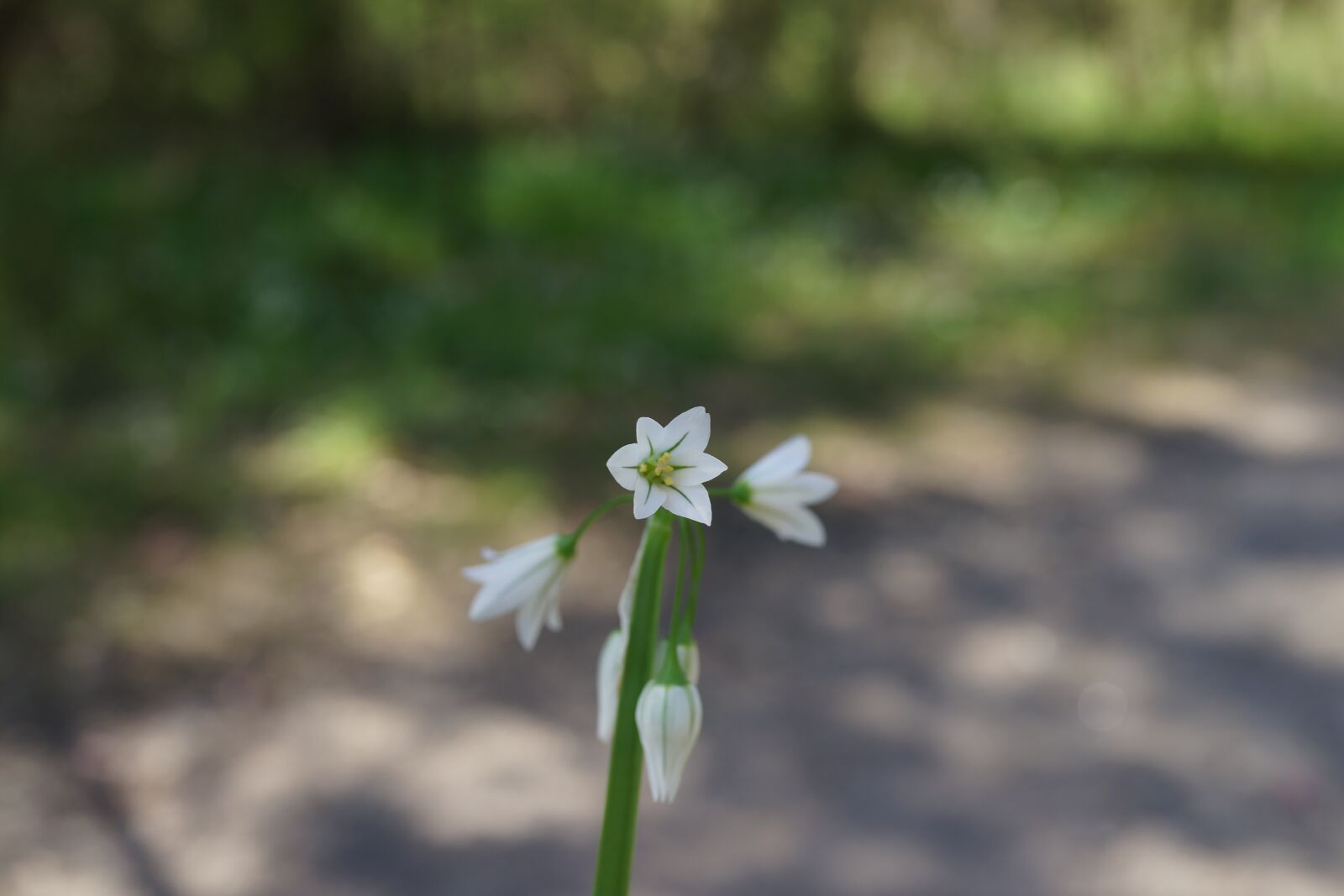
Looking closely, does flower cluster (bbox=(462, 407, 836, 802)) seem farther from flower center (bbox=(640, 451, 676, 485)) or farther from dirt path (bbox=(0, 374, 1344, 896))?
dirt path (bbox=(0, 374, 1344, 896))

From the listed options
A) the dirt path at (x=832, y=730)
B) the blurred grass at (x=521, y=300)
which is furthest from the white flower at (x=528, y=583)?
the blurred grass at (x=521, y=300)

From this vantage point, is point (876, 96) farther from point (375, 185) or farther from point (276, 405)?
point (276, 405)

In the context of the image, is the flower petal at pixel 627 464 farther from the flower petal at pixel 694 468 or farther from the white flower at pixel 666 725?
the white flower at pixel 666 725

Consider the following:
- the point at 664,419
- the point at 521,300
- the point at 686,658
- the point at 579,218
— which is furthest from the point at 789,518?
the point at 579,218

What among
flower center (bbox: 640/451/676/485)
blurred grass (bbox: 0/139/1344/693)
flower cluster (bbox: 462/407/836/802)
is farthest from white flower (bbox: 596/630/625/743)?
blurred grass (bbox: 0/139/1344/693)

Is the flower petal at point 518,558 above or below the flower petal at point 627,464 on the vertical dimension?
above

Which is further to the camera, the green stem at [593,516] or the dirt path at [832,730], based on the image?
the dirt path at [832,730]
